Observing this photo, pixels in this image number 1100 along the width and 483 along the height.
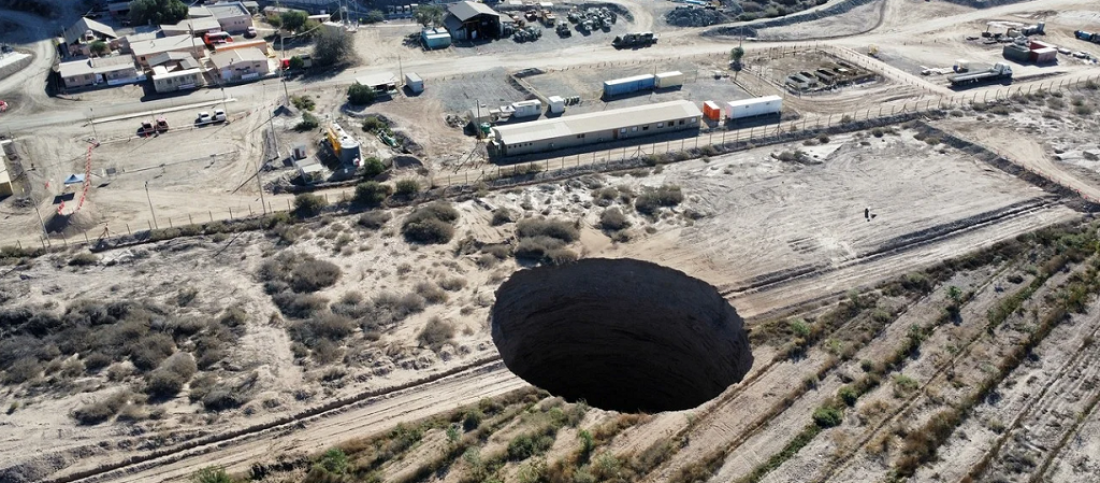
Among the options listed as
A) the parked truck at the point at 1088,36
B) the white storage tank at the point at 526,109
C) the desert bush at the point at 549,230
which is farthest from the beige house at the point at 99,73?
the parked truck at the point at 1088,36

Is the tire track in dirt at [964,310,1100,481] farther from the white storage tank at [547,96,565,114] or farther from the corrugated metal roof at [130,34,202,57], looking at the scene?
the corrugated metal roof at [130,34,202,57]

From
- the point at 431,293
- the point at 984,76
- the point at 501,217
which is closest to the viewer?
the point at 431,293

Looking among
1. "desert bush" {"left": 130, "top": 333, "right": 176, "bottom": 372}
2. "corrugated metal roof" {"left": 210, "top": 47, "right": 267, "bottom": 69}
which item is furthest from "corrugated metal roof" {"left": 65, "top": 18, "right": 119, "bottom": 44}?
"desert bush" {"left": 130, "top": 333, "right": 176, "bottom": 372}

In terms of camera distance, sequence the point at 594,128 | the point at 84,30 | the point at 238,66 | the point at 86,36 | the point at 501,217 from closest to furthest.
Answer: the point at 501,217 → the point at 594,128 → the point at 238,66 → the point at 86,36 → the point at 84,30

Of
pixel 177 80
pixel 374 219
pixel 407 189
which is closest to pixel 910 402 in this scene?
pixel 374 219

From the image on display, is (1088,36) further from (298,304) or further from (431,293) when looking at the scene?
(298,304)

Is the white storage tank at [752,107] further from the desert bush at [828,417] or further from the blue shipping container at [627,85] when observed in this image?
the desert bush at [828,417]
